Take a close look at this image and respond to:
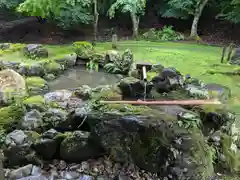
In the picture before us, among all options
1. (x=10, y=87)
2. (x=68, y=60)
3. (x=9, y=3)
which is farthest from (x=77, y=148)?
(x=9, y=3)

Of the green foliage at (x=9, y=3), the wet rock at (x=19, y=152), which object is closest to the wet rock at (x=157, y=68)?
the wet rock at (x=19, y=152)

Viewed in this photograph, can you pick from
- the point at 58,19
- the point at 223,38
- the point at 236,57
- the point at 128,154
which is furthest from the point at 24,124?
the point at 223,38

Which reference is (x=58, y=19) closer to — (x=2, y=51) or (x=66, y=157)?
(x=2, y=51)

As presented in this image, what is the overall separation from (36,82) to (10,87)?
3.45 feet

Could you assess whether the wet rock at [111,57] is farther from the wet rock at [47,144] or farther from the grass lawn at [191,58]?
the wet rock at [47,144]

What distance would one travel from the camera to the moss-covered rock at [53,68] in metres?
8.83

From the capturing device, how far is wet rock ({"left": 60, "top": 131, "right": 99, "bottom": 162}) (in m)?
4.36

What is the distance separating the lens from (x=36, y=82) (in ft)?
25.6

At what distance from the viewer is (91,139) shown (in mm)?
4359

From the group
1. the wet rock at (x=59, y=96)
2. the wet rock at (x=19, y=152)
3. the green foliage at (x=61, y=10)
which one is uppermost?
the green foliage at (x=61, y=10)

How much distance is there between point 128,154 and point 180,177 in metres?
0.81

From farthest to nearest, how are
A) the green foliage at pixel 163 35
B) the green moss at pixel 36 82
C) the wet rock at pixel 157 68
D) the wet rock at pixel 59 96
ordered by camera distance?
the green foliage at pixel 163 35, the wet rock at pixel 157 68, the green moss at pixel 36 82, the wet rock at pixel 59 96

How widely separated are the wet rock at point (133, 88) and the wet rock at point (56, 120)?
1.16m

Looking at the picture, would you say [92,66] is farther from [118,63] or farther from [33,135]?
[33,135]
